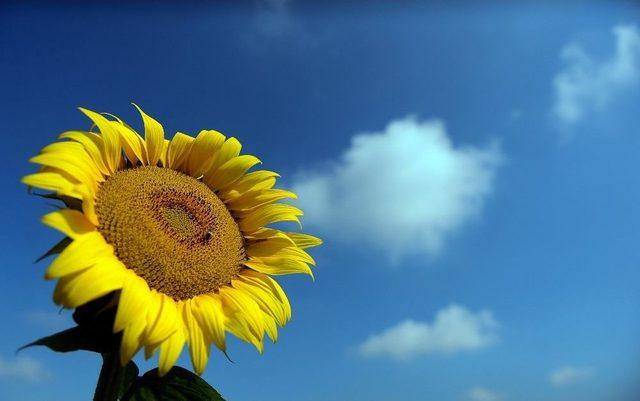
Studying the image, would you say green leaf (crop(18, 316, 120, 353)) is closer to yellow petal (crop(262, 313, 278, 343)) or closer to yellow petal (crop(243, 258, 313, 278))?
yellow petal (crop(262, 313, 278, 343))

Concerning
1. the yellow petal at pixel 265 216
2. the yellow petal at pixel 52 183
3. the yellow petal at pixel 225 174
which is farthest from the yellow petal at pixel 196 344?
the yellow petal at pixel 225 174

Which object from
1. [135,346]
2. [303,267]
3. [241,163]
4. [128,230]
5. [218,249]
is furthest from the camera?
[241,163]

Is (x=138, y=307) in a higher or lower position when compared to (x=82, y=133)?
lower

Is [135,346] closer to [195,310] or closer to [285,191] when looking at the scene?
[195,310]

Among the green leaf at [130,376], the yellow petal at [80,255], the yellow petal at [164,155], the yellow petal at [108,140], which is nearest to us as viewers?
the yellow petal at [80,255]

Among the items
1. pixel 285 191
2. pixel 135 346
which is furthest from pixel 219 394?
pixel 285 191

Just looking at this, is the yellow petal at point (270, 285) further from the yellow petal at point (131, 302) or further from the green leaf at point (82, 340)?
the green leaf at point (82, 340)

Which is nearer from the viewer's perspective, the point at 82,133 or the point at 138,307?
the point at 138,307
